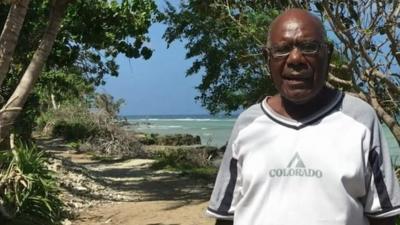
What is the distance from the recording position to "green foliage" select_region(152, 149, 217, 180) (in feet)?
53.9

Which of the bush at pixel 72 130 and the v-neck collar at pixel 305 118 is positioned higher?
the v-neck collar at pixel 305 118

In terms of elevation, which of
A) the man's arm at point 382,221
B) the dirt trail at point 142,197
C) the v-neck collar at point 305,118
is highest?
the v-neck collar at point 305,118

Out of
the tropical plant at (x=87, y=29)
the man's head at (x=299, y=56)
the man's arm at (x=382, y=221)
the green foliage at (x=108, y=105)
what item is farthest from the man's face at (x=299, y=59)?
the green foliage at (x=108, y=105)

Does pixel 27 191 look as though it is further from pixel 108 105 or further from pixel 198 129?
pixel 198 129

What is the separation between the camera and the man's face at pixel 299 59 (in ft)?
6.18

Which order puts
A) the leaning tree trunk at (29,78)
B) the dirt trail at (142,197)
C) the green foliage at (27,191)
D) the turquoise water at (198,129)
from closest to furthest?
the leaning tree trunk at (29,78) < the green foliage at (27,191) < the dirt trail at (142,197) < the turquoise water at (198,129)

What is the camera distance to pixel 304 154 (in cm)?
181

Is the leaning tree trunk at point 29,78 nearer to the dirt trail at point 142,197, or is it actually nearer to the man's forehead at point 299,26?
the dirt trail at point 142,197

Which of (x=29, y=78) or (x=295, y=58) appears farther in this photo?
(x=29, y=78)

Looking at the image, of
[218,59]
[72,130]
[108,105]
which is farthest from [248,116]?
[72,130]

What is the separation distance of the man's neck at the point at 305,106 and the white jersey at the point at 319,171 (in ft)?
0.06

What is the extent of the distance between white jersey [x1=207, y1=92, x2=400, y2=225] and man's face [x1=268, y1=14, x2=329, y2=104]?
8 centimetres

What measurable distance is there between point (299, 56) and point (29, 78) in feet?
23.8

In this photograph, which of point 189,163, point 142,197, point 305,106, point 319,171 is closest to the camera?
point 319,171
